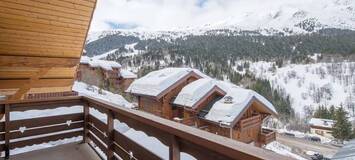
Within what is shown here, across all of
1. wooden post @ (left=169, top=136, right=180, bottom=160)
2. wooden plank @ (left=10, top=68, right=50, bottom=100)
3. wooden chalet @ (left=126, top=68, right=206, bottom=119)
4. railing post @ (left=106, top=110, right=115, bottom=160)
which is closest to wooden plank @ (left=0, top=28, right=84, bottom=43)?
wooden plank @ (left=10, top=68, right=50, bottom=100)

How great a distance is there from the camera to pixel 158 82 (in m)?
14.0

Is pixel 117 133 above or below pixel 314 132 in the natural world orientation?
above

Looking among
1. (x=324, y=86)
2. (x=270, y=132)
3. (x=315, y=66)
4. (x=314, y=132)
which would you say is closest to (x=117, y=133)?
(x=270, y=132)

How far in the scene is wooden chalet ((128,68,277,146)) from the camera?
11517 millimetres

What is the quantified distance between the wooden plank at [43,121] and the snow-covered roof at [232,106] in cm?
778

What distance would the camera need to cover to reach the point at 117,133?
289 centimetres

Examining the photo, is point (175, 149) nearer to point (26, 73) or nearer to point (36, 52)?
point (36, 52)

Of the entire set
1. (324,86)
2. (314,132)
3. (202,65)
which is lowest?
(314,132)

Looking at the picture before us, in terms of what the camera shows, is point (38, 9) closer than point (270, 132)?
Yes

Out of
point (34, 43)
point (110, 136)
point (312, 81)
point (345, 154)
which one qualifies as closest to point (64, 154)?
point (110, 136)

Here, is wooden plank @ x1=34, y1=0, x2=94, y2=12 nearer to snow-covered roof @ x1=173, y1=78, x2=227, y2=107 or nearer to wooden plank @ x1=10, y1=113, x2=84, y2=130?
wooden plank @ x1=10, y1=113, x2=84, y2=130

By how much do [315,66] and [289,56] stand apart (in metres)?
8.86

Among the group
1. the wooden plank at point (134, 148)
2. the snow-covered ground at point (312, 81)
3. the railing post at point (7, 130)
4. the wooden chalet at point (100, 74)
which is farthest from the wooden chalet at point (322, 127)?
the railing post at point (7, 130)

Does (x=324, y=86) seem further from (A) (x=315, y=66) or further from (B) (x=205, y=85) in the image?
(B) (x=205, y=85)
